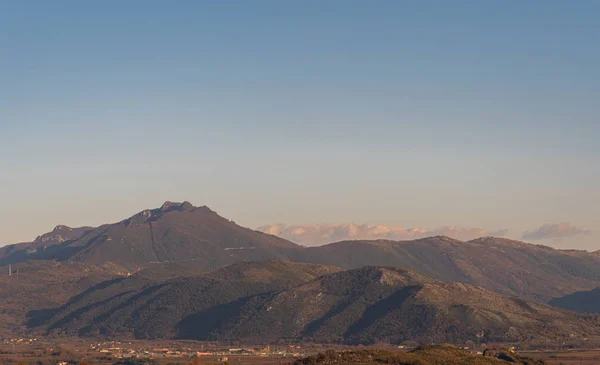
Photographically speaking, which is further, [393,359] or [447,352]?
[447,352]

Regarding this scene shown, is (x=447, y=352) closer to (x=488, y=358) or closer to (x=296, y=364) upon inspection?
(x=488, y=358)

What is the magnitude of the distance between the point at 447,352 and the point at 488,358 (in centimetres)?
917

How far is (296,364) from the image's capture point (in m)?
A: 184

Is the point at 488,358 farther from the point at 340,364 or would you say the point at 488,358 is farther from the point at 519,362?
the point at 340,364

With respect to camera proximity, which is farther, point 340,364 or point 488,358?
point 488,358

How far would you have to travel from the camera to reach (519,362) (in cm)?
19362

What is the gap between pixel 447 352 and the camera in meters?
194

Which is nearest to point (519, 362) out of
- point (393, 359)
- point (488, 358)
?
point (488, 358)

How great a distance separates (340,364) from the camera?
175500 millimetres

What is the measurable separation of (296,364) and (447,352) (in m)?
31.1

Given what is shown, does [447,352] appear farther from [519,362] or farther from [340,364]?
[340,364]

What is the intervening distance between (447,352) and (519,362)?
45.8 ft

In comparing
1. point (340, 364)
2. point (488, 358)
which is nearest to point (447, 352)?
point (488, 358)

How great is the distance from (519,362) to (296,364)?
145 feet
